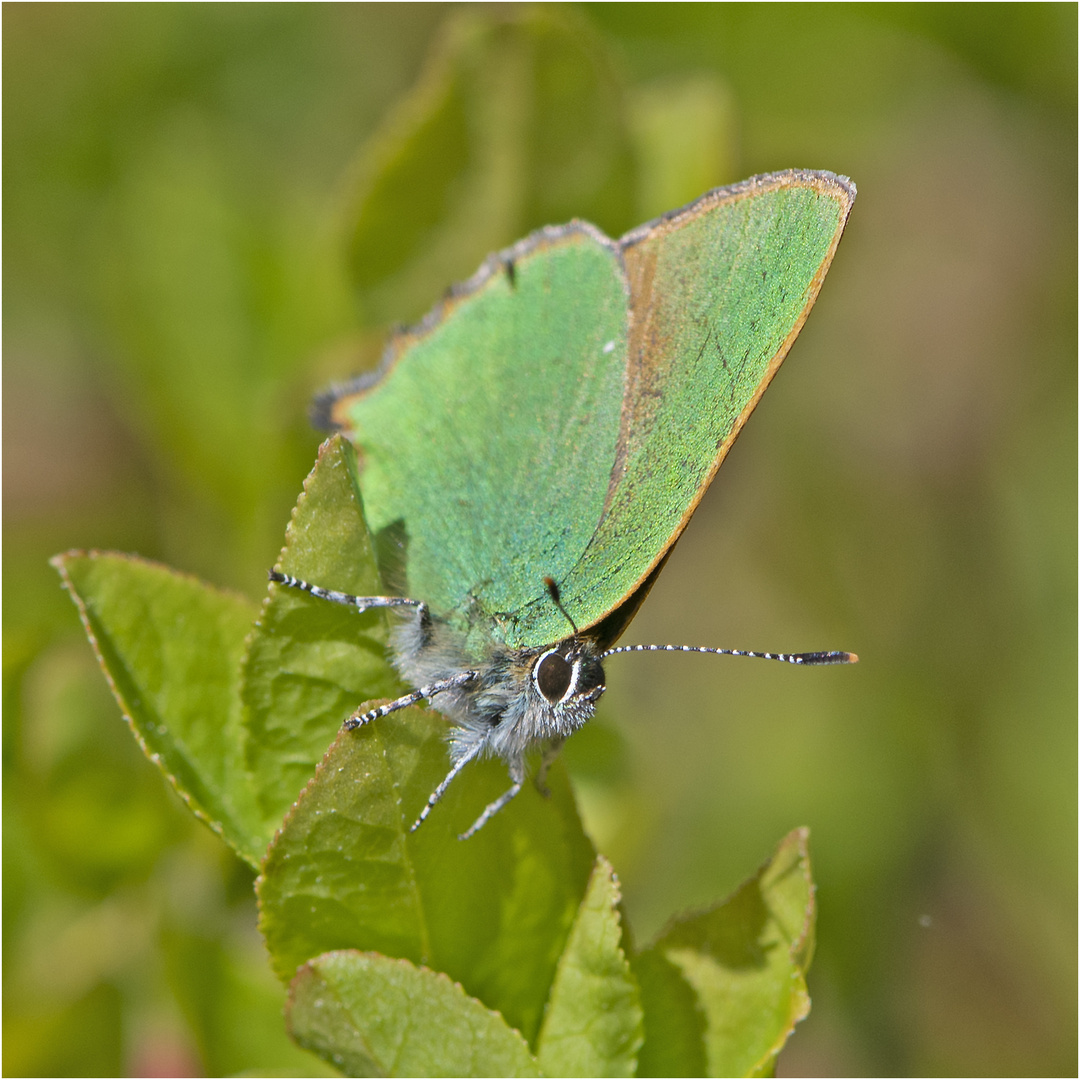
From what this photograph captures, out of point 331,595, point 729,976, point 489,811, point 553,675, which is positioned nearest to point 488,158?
point 553,675

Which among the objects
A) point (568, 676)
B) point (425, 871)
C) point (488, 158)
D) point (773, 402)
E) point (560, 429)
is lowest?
point (425, 871)

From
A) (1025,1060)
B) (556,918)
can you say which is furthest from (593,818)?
(1025,1060)

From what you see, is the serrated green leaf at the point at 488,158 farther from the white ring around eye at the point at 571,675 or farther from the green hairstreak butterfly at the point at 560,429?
the white ring around eye at the point at 571,675

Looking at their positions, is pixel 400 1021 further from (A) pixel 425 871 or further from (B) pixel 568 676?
(B) pixel 568 676

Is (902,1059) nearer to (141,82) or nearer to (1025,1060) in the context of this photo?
(1025,1060)

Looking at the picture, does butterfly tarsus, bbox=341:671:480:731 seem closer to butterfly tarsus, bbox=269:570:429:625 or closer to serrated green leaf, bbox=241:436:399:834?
serrated green leaf, bbox=241:436:399:834

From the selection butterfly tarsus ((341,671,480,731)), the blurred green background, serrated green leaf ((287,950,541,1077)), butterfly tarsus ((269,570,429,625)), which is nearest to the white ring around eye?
butterfly tarsus ((341,671,480,731))
